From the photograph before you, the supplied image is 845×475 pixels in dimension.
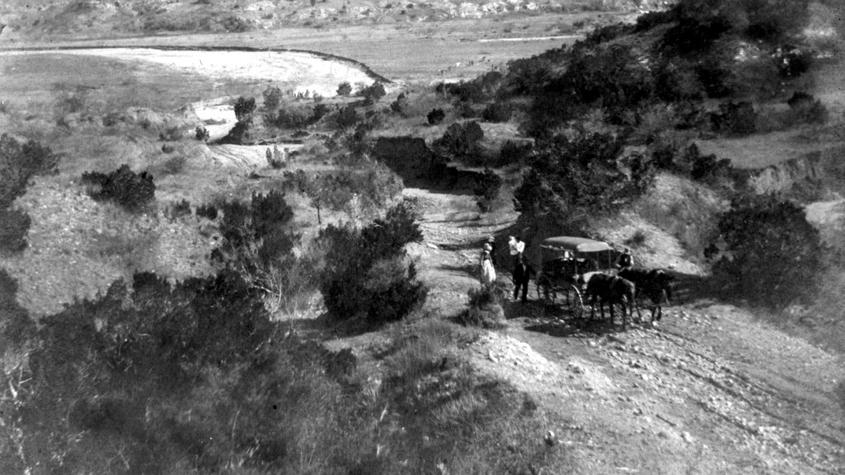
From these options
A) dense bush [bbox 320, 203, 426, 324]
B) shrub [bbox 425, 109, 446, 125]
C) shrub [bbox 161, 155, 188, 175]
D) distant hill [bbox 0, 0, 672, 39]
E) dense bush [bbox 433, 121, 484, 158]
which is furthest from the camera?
distant hill [bbox 0, 0, 672, 39]

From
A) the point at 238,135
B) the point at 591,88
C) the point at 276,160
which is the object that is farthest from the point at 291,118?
the point at 591,88

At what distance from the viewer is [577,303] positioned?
12.2 m

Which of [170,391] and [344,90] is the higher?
[170,391]

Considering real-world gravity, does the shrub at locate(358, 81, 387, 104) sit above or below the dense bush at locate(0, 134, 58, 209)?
below

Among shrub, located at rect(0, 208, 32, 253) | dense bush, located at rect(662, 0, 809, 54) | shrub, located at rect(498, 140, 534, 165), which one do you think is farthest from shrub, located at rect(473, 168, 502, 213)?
dense bush, located at rect(662, 0, 809, 54)

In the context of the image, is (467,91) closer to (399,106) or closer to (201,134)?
(399,106)

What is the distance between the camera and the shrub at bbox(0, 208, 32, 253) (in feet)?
38.2

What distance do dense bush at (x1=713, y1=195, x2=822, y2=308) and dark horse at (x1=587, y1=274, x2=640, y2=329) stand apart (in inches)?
117

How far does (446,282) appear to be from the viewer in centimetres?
1389

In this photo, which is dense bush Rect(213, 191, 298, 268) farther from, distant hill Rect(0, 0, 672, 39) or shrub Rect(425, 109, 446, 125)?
distant hill Rect(0, 0, 672, 39)

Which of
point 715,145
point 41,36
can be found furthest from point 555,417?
point 41,36

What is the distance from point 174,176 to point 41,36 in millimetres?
52612

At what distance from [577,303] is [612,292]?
94 cm

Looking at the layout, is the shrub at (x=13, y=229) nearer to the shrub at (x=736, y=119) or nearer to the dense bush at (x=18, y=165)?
the dense bush at (x=18, y=165)
